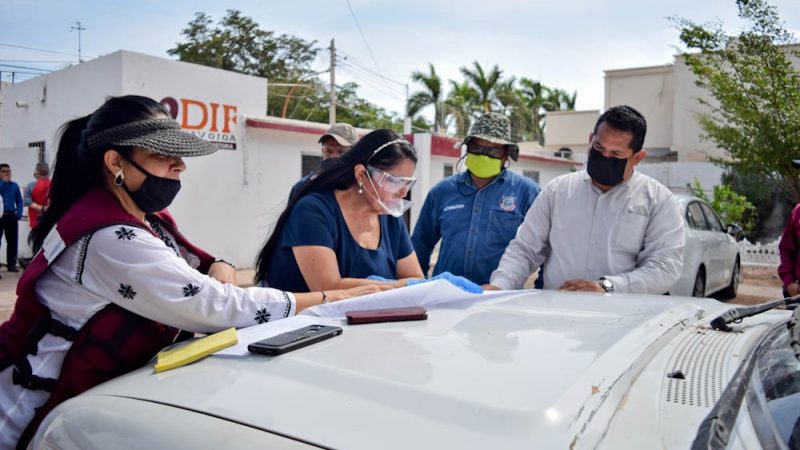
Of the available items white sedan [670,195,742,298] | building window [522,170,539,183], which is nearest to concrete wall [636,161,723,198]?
building window [522,170,539,183]

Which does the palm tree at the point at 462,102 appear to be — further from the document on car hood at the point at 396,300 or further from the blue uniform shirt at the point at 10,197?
the document on car hood at the point at 396,300

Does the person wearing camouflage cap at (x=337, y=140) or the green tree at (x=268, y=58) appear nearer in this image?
the person wearing camouflage cap at (x=337, y=140)

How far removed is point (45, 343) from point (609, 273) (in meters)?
2.20

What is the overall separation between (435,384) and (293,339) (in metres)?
0.42

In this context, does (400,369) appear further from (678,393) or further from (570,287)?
(570,287)

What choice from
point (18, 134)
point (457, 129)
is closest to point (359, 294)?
point (18, 134)

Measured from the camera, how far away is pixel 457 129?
2833cm

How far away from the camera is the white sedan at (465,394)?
39.1 inches

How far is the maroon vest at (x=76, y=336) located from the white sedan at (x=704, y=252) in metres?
6.32

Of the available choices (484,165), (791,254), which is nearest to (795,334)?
(484,165)

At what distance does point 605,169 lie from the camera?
9.34ft

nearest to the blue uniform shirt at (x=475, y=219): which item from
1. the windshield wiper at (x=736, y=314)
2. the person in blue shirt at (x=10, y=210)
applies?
the windshield wiper at (x=736, y=314)

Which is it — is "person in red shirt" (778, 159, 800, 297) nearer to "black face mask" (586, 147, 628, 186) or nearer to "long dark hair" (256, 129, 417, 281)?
"black face mask" (586, 147, 628, 186)

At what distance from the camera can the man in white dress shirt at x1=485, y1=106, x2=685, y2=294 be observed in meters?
2.77
